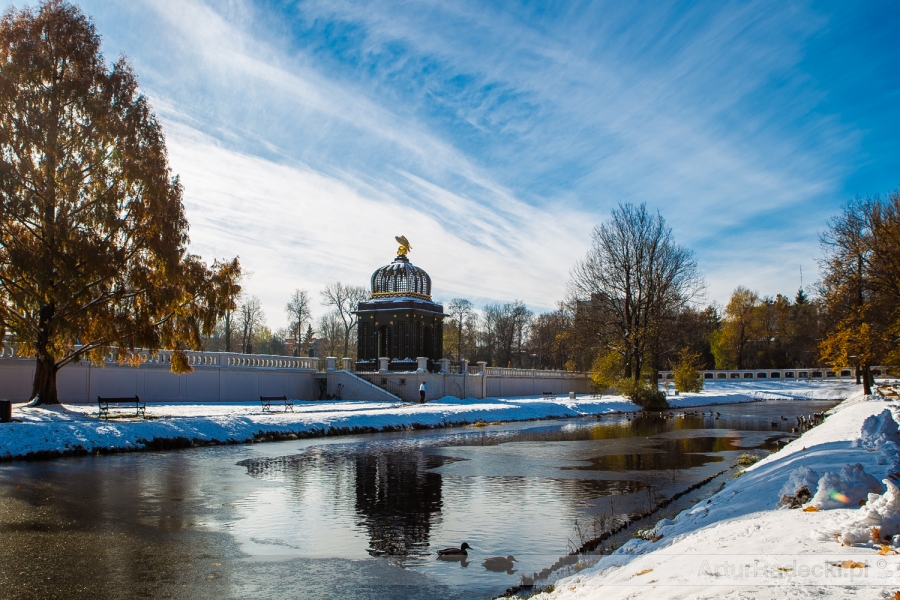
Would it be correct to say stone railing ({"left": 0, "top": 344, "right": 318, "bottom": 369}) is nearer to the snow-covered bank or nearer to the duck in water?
the snow-covered bank

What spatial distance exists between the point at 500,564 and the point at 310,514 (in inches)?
159

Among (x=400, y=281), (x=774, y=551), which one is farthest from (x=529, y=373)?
(x=774, y=551)

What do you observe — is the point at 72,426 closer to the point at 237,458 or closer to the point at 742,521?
the point at 237,458

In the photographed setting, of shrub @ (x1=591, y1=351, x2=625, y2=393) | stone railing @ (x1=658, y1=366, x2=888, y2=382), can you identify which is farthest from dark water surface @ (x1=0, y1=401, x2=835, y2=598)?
stone railing @ (x1=658, y1=366, x2=888, y2=382)

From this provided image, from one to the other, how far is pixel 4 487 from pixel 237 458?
6.24 meters

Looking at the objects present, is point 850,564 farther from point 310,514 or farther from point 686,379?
point 686,379

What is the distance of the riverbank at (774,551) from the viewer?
4.95 metres

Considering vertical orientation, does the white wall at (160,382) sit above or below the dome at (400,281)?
below

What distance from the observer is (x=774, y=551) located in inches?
236

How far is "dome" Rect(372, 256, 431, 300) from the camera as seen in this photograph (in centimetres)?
A: 5281

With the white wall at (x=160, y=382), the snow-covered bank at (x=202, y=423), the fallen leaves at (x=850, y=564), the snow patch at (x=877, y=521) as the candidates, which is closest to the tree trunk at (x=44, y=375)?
the snow-covered bank at (x=202, y=423)

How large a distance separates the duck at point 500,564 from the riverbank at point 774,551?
1.28 meters

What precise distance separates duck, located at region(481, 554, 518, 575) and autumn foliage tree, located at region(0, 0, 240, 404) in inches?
723

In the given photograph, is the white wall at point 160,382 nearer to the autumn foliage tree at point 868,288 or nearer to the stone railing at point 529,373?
the stone railing at point 529,373
